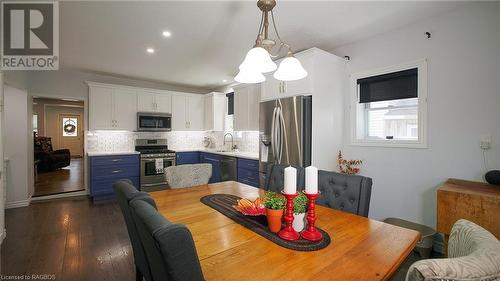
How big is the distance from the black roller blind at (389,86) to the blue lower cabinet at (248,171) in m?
1.84

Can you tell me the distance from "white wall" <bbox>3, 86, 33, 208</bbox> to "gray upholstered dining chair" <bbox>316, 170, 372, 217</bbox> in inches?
186

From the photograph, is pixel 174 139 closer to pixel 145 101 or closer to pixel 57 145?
pixel 145 101

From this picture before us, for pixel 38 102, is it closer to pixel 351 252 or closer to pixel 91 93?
pixel 91 93

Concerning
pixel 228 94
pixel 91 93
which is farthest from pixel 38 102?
pixel 228 94

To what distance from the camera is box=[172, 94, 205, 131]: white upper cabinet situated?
5332 mm

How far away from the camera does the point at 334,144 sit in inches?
122

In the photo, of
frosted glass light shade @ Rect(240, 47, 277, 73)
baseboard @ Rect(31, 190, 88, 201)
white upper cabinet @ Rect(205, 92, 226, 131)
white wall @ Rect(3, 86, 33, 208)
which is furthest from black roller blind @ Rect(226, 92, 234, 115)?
frosted glass light shade @ Rect(240, 47, 277, 73)

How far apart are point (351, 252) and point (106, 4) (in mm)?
2789

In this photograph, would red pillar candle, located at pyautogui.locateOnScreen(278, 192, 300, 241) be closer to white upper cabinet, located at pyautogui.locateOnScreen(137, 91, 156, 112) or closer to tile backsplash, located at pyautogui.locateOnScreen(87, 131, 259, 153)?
tile backsplash, located at pyautogui.locateOnScreen(87, 131, 259, 153)

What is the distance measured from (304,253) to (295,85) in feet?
7.72

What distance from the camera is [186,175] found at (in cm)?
227

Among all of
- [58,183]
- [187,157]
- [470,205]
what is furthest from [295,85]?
[58,183]

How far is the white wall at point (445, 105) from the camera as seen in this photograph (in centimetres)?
211

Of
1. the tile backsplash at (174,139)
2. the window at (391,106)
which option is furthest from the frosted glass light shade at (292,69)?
the tile backsplash at (174,139)
